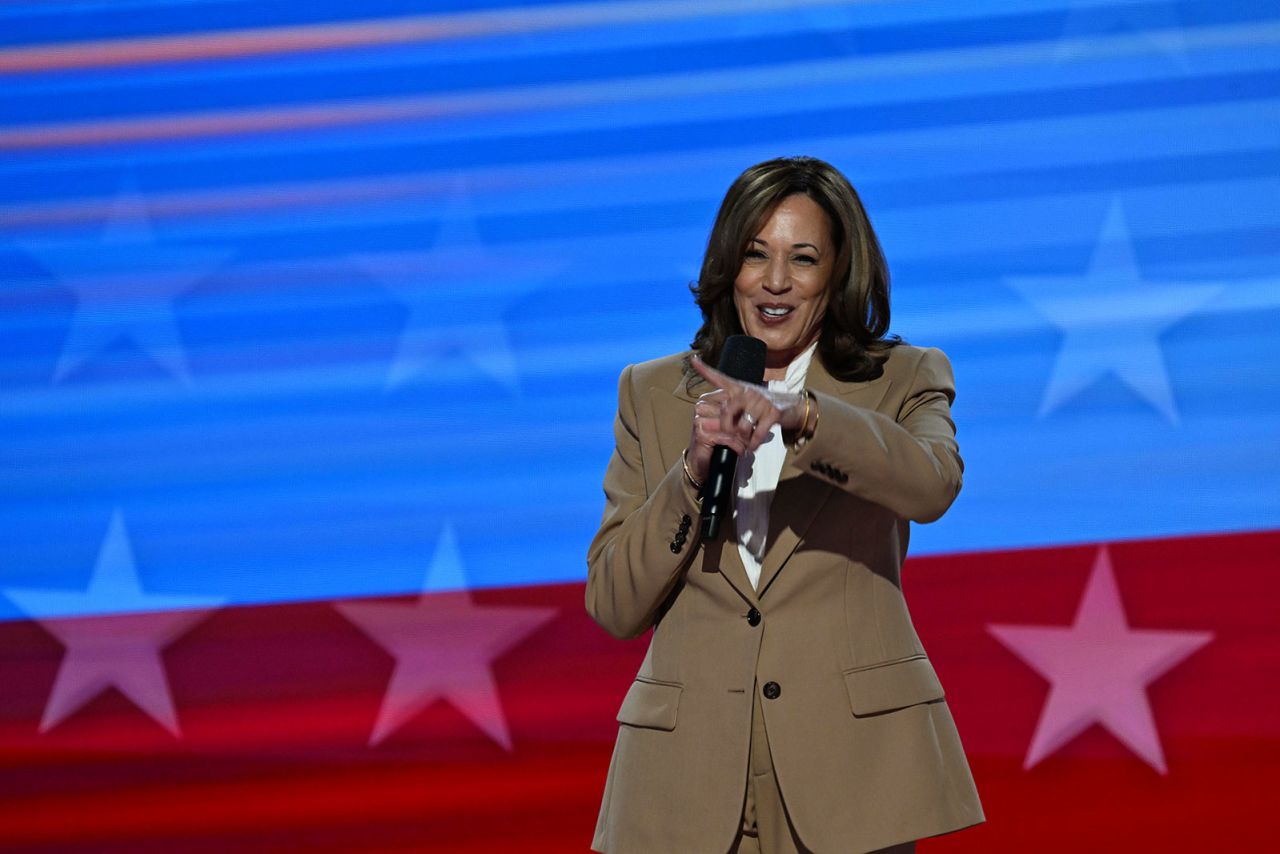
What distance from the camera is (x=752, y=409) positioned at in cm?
147

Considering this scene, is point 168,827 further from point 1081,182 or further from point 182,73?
point 1081,182

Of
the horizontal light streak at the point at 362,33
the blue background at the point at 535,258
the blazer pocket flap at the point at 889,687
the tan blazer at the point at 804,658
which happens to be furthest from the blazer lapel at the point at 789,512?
the horizontal light streak at the point at 362,33

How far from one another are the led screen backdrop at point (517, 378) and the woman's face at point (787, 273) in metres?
1.28

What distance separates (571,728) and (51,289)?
1.48 m

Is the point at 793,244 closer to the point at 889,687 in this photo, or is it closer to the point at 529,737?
the point at 889,687

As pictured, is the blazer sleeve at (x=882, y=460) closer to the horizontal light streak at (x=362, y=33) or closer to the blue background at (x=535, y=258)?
the blue background at (x=535, y=258)

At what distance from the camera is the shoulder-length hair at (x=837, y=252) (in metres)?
1.78

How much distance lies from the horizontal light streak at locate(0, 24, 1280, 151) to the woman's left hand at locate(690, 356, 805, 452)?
1.72 meters

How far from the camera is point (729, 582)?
1641 millimetres

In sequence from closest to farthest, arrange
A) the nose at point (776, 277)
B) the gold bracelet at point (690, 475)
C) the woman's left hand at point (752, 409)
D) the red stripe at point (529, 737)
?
the woman's left hand at point (752, 409) < the gold bracelet at point (690, 475) < the nose at point (776, 277) < the red stripe at point (529, 737)

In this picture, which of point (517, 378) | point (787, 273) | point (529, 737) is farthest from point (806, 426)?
point (529, 737)

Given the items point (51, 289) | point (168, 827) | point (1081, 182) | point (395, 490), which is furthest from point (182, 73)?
point (1081, 182)

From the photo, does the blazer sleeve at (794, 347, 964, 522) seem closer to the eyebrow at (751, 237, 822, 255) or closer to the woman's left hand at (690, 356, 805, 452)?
the woman's left hand at (690, 356, 805, 452)

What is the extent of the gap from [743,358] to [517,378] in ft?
4.98
